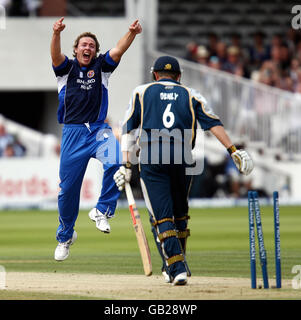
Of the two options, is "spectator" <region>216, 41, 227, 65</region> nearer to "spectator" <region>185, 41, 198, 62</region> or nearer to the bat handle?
"spectator" <region>185, 41, 198, 62</region>

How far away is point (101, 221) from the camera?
9.53 meters

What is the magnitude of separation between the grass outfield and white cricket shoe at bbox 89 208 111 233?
0.48 m

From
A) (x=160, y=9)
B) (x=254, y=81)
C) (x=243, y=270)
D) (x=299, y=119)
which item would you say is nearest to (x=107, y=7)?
(x=160, y=9)

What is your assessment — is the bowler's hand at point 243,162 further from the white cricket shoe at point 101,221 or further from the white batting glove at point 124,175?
the white cricket shoe at point 101,221

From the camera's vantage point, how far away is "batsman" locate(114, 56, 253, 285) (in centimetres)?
820

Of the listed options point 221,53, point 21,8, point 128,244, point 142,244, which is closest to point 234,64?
A: point 221,53

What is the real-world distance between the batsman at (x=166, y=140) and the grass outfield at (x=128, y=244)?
1.21 meters

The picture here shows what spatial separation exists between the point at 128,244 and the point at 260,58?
1095cm

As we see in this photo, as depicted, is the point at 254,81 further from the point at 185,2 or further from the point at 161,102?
the point at 161,102

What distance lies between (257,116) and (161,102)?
12.7 m

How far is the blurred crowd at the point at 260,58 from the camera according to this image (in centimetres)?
2186

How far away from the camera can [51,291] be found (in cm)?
809

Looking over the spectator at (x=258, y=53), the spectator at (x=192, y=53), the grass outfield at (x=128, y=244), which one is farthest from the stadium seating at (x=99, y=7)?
the grass outfield at (x=128, y=244)

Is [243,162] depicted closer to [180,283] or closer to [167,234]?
[167,234]
